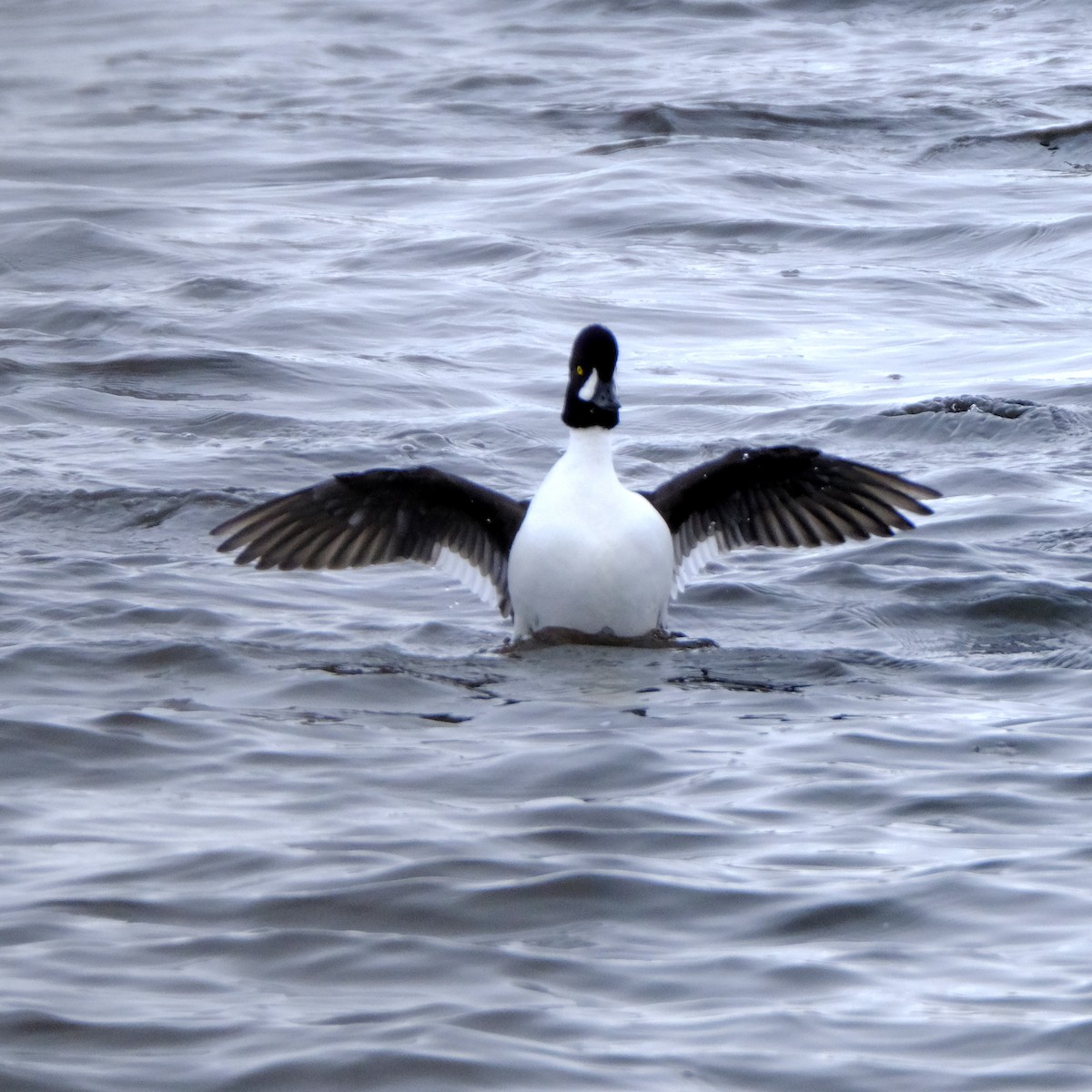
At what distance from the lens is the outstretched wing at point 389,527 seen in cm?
A: 802

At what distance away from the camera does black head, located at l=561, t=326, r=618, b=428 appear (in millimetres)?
7828

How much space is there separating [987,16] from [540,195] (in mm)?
9955

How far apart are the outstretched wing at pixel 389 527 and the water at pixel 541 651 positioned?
267mm

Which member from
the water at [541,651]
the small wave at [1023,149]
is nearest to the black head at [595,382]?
the water at [541,651]

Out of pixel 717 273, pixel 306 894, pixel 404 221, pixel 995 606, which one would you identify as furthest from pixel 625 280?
pixel 306 894

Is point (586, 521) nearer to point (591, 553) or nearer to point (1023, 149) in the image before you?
point (591, 553)

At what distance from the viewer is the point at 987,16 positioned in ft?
79.2

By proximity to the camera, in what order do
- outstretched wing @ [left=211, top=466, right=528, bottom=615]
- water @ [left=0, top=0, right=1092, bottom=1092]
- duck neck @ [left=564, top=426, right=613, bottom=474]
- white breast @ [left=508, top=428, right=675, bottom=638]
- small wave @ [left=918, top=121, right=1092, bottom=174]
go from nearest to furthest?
1. water @ [left=0, top=0, right=1092, bottom=1092]
2. white breast @ [left=508, top=428, right=675, bottom=638]
3. duck neck @ [left=564, top=426, right=613, bottom=474]
4. outstretched wing @ [left=211, top=466, right=528, bottom=615]
5. small wave @ [left=918, top=121, right=1092, bottom=174]

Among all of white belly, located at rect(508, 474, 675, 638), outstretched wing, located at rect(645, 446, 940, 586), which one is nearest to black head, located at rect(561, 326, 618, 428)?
white belly, located at rect(508, 474, 675, 638)

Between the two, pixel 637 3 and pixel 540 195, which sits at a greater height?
pixel 637 3

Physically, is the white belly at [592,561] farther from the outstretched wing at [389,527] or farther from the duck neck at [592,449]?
the outstretched wing at [389,527]

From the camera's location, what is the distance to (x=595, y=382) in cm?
791

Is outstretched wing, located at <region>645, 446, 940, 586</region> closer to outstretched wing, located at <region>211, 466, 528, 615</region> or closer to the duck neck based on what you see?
the duck neck

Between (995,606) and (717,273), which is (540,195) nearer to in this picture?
(717,273)
